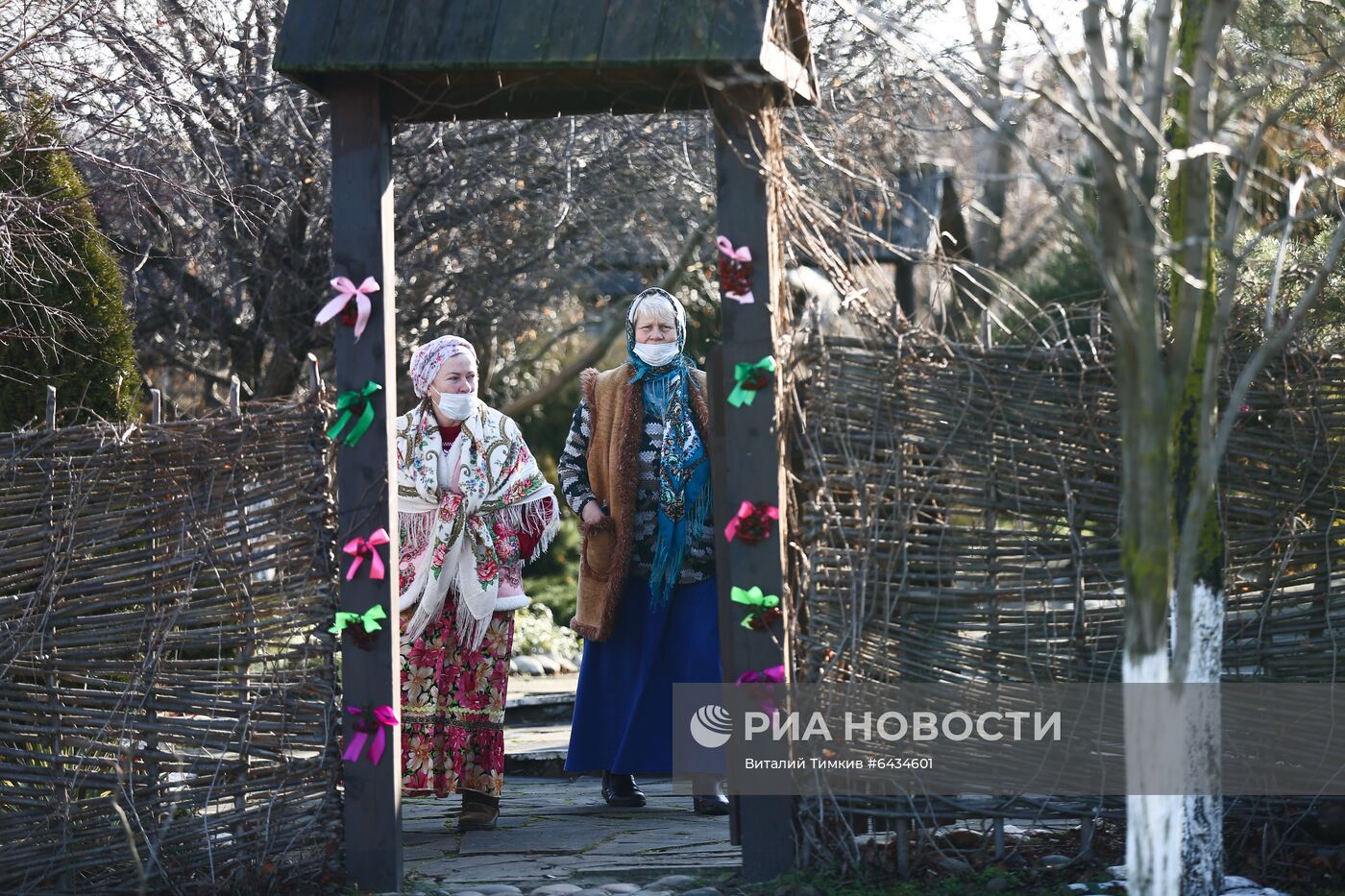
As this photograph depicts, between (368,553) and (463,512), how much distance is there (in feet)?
3.96

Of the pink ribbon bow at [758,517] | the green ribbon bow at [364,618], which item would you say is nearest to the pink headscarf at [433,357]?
the green ribbon bow at [364,618]

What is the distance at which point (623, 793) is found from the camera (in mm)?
6109

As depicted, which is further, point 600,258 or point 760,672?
point 600,258

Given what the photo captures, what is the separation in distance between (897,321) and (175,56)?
5071mm

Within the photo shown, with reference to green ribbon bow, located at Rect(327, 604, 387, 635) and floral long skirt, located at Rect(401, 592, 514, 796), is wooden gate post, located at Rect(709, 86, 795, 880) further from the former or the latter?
floral long skirt, located at Rect(401, 592, 514, 796)

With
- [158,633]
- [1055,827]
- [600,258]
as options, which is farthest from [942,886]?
[600,258]

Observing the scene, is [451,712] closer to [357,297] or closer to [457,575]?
[457,575]

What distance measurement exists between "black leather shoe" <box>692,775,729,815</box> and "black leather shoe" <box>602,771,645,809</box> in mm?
289

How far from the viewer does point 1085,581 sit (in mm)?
4461

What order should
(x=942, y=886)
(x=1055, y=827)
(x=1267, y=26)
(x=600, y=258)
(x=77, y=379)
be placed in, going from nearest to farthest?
(x=942, y=886), (x=1055, y=827), (x=1267, y=26), (x=77, y=379), (x=600, y=258)

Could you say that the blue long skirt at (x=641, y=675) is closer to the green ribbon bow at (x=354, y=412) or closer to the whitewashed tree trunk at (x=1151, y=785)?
the green ribbon bow at (x=354, y=412)

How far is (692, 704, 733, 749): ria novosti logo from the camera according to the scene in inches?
232

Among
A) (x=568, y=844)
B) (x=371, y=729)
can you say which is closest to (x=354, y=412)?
(x=371, y=729)

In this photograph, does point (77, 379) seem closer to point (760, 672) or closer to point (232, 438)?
point (232, 438)
